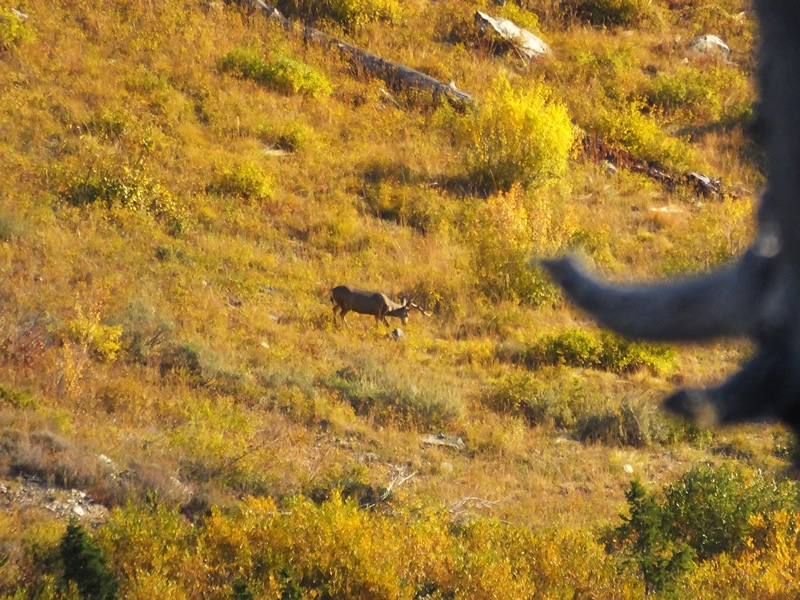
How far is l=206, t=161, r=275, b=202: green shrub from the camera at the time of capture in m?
16.4

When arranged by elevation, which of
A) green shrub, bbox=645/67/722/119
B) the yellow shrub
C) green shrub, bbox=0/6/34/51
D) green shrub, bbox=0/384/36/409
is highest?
green shrub, bbox=645/67/722/119

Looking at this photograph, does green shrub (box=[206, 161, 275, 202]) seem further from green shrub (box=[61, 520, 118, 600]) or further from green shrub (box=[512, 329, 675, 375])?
green shrub (box=[61, 520, 118, 600])

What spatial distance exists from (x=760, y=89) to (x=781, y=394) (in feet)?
1.93

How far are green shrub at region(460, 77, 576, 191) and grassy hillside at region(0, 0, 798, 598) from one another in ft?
0.21

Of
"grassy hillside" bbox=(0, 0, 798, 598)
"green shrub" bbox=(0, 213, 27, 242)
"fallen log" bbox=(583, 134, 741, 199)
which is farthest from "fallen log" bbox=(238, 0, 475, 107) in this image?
"green shrub" bbox=(0, 213, 27, 242)

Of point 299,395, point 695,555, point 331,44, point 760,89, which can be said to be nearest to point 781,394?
point 760,89

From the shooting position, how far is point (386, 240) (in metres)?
16.0

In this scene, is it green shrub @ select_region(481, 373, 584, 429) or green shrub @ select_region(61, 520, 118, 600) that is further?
green shrub @ select_region(481, 373, 584, 429)

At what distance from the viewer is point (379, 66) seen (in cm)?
2198

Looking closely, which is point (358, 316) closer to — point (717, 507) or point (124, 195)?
point (124, 195)

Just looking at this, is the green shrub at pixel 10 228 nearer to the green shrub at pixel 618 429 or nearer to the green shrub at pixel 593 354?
the green shrub at pixel 593 354

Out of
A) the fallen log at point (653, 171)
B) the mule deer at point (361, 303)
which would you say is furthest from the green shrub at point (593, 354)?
the fallen log at point (653, 171)

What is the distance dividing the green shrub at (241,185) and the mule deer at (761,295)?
48.3 feet

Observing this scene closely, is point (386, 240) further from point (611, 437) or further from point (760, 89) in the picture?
point (760, 89)
